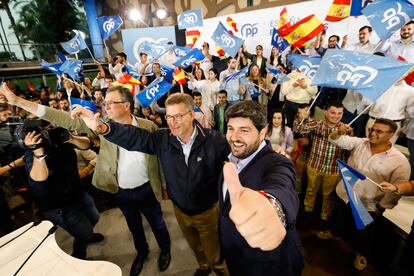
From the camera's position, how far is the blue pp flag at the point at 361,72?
202cm

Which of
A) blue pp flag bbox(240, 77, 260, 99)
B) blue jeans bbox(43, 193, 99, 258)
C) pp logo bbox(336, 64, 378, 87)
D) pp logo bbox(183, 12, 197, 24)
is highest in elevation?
pp logo bbox(183, 12, 197, 24)

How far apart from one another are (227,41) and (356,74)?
11.1 ft

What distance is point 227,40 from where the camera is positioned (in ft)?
16.6

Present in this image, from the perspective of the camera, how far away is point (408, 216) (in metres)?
2.62

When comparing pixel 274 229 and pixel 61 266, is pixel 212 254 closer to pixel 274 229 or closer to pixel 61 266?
pixel 61 266

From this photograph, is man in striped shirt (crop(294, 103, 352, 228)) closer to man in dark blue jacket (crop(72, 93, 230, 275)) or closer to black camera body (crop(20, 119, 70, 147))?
man in dark blue jacket (crop(72, 93, 230, 275))

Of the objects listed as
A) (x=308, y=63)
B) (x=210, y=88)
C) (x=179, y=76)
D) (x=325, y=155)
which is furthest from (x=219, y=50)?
(x=325, y=155)

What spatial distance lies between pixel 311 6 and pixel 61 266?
6.78 metres

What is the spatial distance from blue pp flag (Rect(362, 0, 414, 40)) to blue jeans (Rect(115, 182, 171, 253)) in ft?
10.9

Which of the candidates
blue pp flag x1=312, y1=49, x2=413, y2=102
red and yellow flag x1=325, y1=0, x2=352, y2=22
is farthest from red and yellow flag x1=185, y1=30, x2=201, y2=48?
blue pp flag x1=312, y1=49, x2=413, y2=102

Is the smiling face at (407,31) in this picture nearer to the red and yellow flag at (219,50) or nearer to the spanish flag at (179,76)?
the spanish flag at (179,76)

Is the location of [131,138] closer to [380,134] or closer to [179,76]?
[380,134]

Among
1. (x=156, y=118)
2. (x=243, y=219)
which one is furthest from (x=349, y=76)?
(x=156, y=118)

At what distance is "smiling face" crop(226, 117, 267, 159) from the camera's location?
1501mm
